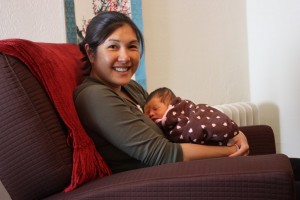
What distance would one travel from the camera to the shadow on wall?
240 cm

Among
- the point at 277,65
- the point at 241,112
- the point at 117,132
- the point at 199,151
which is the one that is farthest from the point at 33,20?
the point at 277,65

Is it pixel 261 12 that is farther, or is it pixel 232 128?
pixel 261 12

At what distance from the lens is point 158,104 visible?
1.32 meters

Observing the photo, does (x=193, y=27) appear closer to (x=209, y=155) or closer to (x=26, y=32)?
(x=26, y=32)

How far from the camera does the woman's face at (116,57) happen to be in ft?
3.86

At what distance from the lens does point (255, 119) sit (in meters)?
2.34

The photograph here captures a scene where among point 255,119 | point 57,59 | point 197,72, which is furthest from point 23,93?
point 255,119

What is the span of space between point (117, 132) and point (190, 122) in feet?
0.88

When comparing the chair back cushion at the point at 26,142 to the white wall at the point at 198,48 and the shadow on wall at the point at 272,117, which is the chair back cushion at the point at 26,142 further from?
the shadow on wall at the point at 272,117

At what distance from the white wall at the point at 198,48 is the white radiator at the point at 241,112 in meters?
0.16

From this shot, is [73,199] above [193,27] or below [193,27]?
below

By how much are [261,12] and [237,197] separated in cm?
192

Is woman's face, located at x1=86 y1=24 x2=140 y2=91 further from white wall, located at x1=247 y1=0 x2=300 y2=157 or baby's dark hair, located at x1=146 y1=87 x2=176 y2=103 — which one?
white wall, located at x1=247 y1=0 x2=300 y2=157

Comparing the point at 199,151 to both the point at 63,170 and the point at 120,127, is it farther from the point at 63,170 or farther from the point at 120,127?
the point at 63,170
